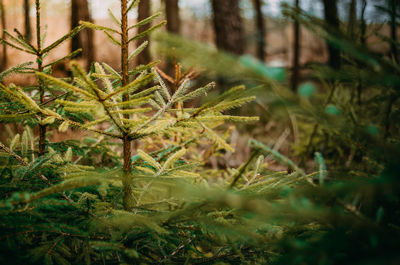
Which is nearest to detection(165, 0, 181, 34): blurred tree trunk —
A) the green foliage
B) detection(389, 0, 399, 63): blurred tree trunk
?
detection(389, 0, 399, 63): blurred tree trunk

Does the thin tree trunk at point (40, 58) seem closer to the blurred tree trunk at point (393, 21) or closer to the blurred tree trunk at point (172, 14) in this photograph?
the blurred tree trunk at point (393, 21)

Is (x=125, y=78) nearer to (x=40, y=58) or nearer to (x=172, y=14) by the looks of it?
(x=40, y=58)

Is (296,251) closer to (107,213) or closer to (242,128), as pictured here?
(107,213)

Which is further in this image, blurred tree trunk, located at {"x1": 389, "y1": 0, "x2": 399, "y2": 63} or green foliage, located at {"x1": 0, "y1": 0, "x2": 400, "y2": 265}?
blurred tree trunk, located at {"x1": 389, "y1": 0, "x2": 399, "y2": 63}

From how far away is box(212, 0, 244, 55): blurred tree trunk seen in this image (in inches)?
188

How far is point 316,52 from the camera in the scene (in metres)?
16.9

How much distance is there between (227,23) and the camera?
15.8 feet

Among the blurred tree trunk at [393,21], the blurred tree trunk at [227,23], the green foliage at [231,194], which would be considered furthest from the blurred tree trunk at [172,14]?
the green foliage at [231,194]

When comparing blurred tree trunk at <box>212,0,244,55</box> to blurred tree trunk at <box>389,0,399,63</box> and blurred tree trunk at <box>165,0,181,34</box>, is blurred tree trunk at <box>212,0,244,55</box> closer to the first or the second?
blurred tree trunk at <box>389,0,399,63</box>

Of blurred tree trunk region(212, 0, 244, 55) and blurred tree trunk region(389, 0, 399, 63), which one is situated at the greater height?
blurred tree trunk region(212, 0, 244, 55)

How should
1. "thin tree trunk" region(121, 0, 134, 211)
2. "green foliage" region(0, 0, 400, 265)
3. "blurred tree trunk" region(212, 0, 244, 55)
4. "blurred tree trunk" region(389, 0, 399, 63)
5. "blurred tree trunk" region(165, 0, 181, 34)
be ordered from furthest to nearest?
"blurred tree trunk" region(165, 0, 181, 34), "blurred tree trunk" region(212, 0, 244, 55), "thin tree trunk" region(121, 0, 134, 211), "blurred tree trunk" region(389, 0, 399, 63), "green foliage" region(0, 0, 400, 265)

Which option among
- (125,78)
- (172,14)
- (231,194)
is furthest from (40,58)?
(172,14)

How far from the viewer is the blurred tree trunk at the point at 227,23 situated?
4.79 meters

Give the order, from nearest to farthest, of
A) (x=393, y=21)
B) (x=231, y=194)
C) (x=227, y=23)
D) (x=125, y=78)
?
(x=231, y=194) → (x=125, y=78) → (x=393, y=21) → (x=227, y=23)
